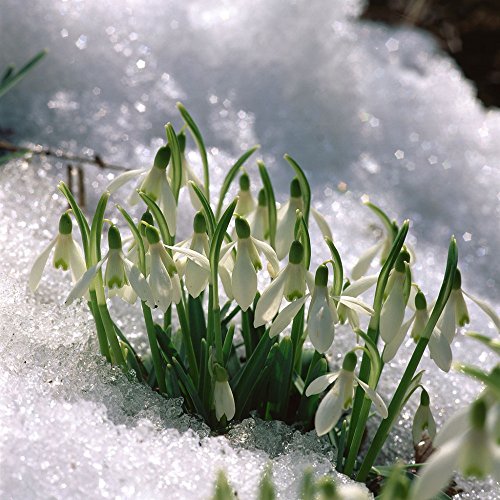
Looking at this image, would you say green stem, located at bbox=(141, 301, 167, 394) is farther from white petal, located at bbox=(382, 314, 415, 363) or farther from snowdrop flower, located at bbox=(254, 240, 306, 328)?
white petal, located at bbox=(382, 314, 415, 363)

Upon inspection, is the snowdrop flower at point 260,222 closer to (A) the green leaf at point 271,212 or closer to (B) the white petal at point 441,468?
(A) the green leaf at point 271,212

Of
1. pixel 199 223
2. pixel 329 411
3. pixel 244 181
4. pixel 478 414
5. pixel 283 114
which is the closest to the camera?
pixel 478 414

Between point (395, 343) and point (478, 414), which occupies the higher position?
point (478, 414)

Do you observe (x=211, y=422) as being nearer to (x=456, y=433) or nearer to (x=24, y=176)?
(x=456, y=433)

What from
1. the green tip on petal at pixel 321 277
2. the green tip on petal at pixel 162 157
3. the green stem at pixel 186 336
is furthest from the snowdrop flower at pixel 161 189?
the green tip on petal at pixel 321 277

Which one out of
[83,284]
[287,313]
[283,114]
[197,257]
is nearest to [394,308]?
[287,313]

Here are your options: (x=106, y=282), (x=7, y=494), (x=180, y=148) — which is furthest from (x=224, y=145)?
(x=7, y=494)

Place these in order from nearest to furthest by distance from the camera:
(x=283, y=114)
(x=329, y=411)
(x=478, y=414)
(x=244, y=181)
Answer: (x=478, y=414)
(x=329, y=411)
(x=244, y=181)
(x=283, y=114)

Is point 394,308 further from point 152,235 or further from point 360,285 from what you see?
point 152,235
